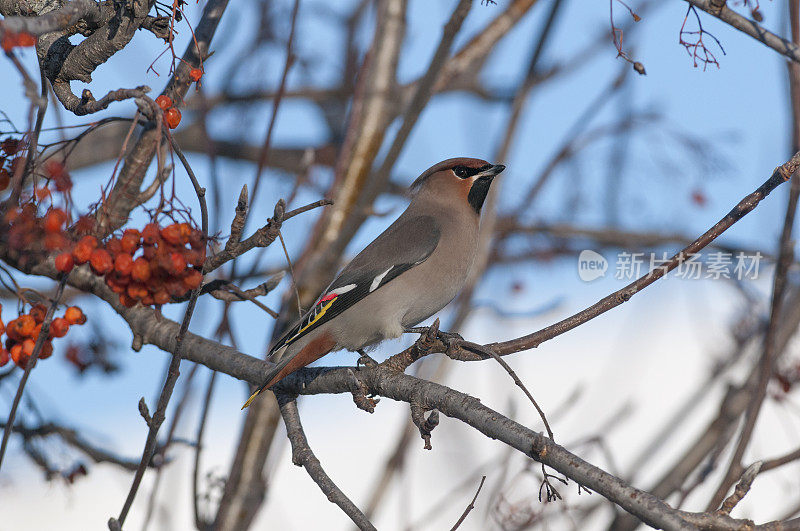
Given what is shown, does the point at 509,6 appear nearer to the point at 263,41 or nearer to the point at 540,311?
the point at 263,41

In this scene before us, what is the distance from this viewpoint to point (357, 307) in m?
3.38

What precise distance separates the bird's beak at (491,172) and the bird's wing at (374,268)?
1.16ft

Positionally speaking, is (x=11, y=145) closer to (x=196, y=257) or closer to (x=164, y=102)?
(x=164, y=102)

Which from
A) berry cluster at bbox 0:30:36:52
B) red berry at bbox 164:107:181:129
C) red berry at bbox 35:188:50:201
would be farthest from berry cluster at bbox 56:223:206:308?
berry cluster at bbox 0:30:36:52

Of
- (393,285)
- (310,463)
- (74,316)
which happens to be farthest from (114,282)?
(393,285)

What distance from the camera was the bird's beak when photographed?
3.93 metres

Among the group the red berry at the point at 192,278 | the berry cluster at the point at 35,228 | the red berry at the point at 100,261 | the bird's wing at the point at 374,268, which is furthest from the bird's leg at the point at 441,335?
the berry cluster at the point at 35,228

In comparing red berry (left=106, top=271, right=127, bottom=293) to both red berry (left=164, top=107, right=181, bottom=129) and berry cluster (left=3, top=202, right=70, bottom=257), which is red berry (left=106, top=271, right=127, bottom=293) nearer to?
berry cluster (left=3, top=202, right=70, bottom=257)

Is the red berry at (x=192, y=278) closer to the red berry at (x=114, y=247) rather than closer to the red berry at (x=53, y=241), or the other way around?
the red berry at (x=114, y=247)

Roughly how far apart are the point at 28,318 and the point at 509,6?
124 inches

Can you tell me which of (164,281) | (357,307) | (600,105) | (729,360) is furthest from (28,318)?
(729,360)

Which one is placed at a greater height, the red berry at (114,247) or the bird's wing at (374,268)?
the bird's wing at (374,268)

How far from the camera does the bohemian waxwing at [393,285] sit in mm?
3148

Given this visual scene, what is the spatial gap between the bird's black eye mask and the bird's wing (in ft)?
1.40
